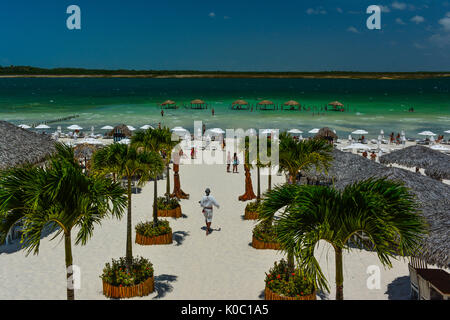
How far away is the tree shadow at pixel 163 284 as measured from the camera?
398 inches

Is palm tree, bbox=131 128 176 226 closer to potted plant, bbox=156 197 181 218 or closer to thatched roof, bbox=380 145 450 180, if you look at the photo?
potted plant, bbox=156 197 181 218

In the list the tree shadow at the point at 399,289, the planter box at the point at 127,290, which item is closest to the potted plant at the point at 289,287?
the tree shadow at the point at 399,289

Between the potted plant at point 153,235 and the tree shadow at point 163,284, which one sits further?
the potted plant at point 153,235

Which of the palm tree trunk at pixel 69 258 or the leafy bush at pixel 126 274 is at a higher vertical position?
the palm tree trunk at pixel 69 258

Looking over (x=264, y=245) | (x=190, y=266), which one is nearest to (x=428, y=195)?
(x=264, y=245)

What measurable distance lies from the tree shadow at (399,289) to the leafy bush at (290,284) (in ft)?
7.97

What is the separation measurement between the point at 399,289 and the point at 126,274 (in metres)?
7.30

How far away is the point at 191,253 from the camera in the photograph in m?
12.9

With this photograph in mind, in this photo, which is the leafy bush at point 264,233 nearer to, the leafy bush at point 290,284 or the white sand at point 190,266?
the white sand at point 190,266

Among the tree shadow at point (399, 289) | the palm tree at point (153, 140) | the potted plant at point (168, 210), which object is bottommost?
the tree shadow at point (399, 289)

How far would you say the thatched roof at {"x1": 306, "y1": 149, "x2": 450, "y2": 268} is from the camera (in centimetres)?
890

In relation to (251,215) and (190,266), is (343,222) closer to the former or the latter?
(190,266)
